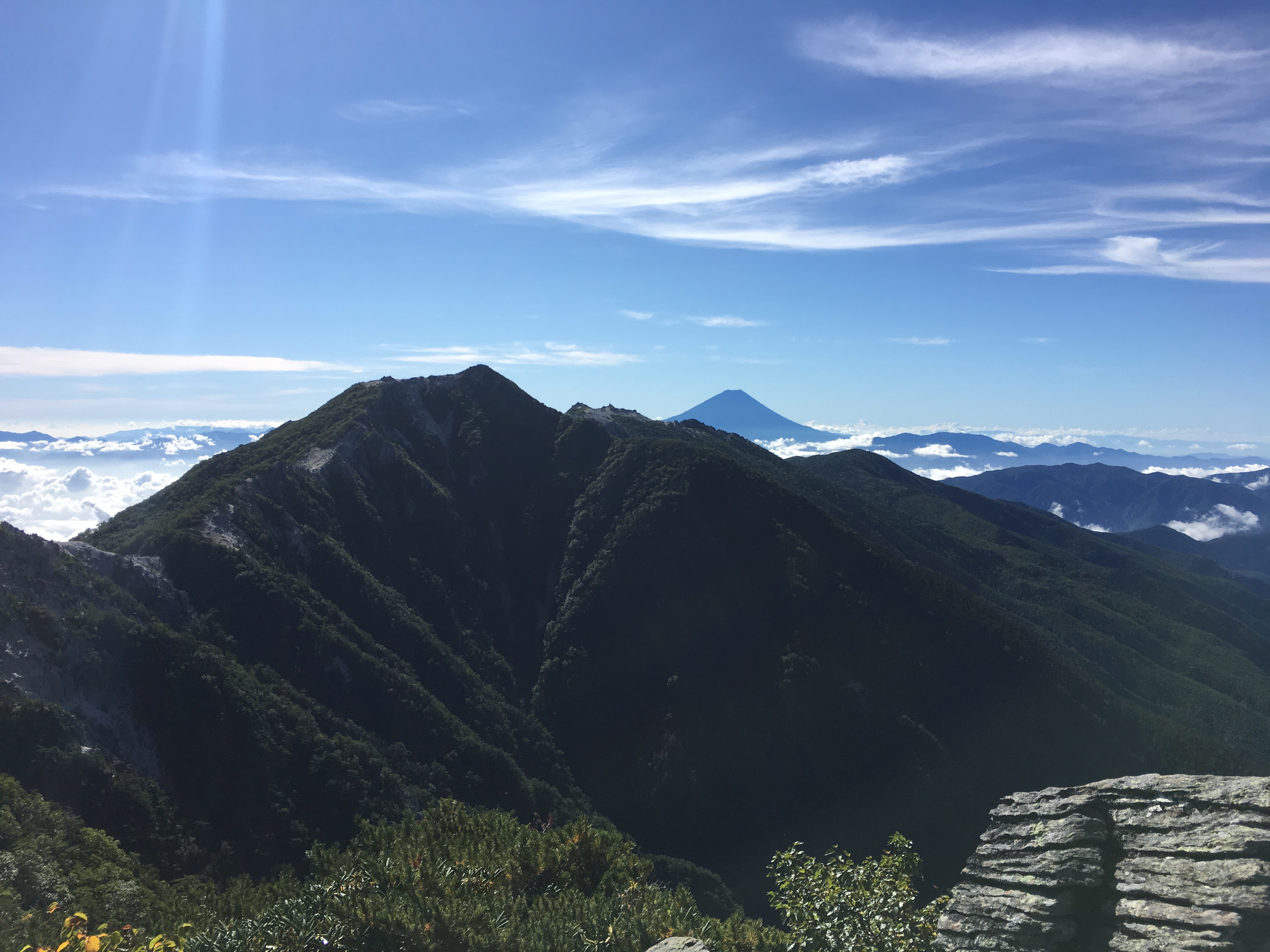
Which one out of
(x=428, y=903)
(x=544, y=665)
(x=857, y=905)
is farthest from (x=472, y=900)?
(x=544, y=665)

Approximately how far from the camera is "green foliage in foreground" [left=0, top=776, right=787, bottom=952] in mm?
19250

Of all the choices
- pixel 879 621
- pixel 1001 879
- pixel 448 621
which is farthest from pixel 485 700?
pixel 1001 879

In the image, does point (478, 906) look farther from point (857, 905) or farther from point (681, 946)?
point (857, 905)

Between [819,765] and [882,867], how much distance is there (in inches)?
3784

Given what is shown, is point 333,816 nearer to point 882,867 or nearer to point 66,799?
point 66,799

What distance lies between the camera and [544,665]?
128 meters

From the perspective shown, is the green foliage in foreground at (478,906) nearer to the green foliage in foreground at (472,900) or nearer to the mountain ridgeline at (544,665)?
the green foliage in foreground at (472,900)

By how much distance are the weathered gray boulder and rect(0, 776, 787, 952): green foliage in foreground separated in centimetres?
100

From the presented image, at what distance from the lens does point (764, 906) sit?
9600 centimetres

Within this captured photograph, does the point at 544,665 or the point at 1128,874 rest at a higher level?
the point at 1128,874

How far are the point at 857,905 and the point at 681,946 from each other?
662 centimetres

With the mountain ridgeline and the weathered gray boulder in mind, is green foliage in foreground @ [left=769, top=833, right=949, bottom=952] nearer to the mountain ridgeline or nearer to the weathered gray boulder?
the weathered gray boulder

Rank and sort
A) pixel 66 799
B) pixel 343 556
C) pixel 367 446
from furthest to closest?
pixel 367 446
pixel 343 556
pixel 66 799

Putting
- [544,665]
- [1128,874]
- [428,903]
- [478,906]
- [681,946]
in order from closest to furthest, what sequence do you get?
[1128,874] → [681,946] → [428,903] → [478,906] → [544,665]
